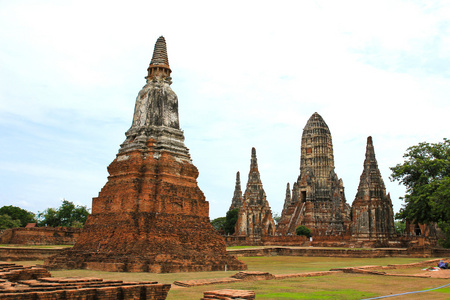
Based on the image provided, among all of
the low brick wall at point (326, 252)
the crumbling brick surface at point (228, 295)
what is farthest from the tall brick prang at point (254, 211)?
the crumbling brick surface at point (228, 295)

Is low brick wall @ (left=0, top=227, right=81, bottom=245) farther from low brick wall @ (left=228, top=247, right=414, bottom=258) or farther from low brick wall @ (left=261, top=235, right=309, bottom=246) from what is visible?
low brick wall @ (left=261, top=235, right=309, bottom=246)

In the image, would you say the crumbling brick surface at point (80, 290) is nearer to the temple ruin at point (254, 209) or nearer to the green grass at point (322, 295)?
the green grass at point (322, 295)

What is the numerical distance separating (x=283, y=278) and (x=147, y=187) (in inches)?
269

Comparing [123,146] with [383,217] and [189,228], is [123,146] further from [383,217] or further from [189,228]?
[383,217]

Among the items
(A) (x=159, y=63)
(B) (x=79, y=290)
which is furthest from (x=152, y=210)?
(B) (x=79, y=290)

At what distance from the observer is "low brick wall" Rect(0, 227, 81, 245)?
2895 cm

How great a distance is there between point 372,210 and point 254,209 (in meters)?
18.1

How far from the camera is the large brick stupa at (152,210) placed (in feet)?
52.0

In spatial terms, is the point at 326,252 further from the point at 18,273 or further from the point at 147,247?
the point at 18,273

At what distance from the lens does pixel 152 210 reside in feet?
56.0

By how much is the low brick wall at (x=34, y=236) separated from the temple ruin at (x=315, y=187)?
32.6 metres

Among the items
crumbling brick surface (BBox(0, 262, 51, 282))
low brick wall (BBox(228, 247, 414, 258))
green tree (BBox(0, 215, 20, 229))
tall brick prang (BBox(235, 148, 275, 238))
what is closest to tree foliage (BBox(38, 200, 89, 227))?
green tree (BBox(0, 215, 20, 229))

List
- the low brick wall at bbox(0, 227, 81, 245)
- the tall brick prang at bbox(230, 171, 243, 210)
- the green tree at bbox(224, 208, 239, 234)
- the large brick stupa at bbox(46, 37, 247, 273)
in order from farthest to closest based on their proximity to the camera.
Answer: the tall brick prang at bbox(230, 171, 243, 210) → the green tree at bbox(224, 208, 239, 234) → the low brick wall at bbox(0, 227, 81, 245) → the large brick stupa at bbox(46, 37, 247, 273)

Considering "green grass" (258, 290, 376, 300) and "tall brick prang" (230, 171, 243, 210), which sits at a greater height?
"tall brick prang" (230, 171, 243, 210)
